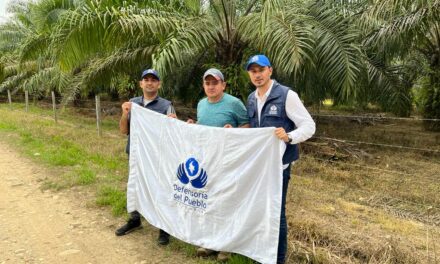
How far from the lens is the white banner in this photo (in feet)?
10.3

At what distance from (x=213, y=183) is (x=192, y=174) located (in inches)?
9.7

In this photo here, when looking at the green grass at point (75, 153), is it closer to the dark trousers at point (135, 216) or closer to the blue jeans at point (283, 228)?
the dark trousers at point (135, 216)

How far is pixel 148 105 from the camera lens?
414 cm

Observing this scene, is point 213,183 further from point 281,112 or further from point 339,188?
point 339,188

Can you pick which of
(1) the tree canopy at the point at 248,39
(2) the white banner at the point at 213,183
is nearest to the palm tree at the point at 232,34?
(1) the tree canopy at the point at 248,39

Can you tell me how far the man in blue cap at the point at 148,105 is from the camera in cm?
391

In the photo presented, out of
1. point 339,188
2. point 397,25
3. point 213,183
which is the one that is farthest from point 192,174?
point 397,25

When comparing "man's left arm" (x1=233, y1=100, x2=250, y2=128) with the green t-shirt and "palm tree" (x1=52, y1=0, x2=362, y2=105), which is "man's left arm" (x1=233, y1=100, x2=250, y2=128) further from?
"palm tree" (x1=52, y1=0, x2=362, y2=105)

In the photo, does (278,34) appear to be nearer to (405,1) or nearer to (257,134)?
(405,1)

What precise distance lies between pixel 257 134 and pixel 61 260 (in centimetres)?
216

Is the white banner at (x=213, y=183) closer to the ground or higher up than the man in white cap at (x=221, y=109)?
closer to the ground

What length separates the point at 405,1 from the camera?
19.8ft

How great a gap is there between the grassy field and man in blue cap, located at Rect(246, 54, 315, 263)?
2.85 ft

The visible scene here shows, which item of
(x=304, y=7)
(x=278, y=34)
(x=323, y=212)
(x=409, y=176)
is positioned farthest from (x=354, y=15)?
(x=323, y=212)
